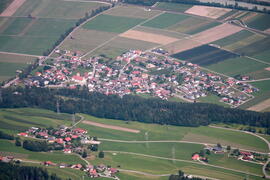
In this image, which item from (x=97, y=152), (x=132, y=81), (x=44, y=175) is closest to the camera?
(x=44, y=175)

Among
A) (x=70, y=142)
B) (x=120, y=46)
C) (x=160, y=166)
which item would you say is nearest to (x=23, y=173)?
(x=70, y=142)

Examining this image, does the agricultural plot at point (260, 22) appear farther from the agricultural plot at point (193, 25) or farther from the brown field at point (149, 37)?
the brown field at point (149, 37)

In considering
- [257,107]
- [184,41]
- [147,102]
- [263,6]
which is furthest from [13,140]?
[263,6]

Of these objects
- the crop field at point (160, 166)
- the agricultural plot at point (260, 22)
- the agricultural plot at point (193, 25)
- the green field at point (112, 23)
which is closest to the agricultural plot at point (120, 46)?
the green field at point (112, 23)

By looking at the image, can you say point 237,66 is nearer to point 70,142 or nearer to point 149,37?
point 149,37

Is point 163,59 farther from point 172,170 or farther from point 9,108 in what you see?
point 172,170

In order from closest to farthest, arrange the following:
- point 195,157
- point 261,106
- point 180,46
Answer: point 195,157
point 261,106
point 180,46
